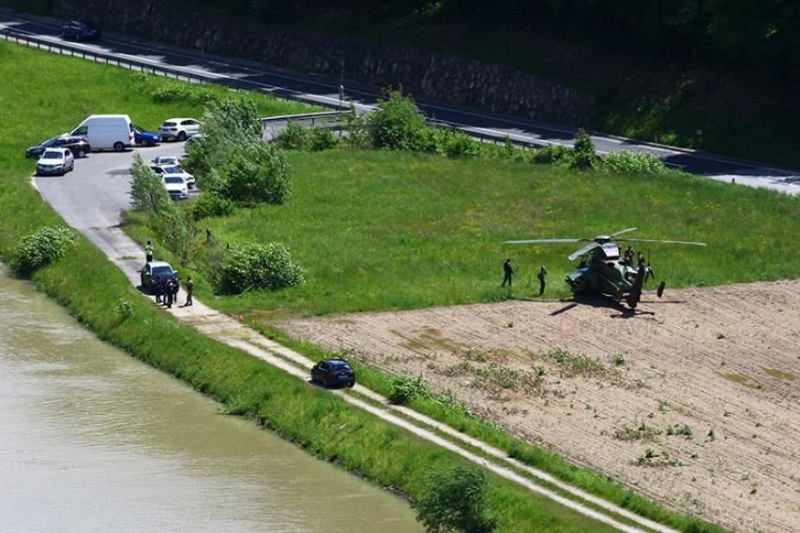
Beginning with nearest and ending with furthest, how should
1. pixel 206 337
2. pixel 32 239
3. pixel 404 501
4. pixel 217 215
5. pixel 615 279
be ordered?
pixel 404 501, pixel 206 337, pixel 615 279, pixel 32 239, pixel 217 215

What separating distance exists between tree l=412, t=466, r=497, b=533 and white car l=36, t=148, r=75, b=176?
50.7 m

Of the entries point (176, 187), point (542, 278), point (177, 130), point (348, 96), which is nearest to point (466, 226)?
point (542, 278)

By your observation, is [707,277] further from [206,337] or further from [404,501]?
[404,501]

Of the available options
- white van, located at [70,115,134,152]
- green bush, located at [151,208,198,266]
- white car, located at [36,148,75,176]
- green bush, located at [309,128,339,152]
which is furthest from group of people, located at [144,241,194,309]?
white van, located at [70,115,134,152]

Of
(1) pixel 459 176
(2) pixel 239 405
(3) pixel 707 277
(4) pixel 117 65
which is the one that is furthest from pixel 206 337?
(4) pixel 117 65

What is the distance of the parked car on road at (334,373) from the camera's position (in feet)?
180

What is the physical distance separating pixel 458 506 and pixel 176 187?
44.5 meters

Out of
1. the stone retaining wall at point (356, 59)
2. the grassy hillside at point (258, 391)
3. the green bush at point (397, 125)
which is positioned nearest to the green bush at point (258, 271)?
the grassy hillside at point (258, 391)

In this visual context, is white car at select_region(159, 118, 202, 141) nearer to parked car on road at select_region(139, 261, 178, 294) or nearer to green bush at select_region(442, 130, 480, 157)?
green bush at select_region(442, 130, 480, 157)

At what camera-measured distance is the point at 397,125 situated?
9512 cm

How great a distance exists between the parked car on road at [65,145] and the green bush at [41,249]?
760 inches

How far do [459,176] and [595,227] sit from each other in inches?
472

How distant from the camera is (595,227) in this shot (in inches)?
3068

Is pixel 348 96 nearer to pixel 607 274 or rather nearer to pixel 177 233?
pixel 177 233
